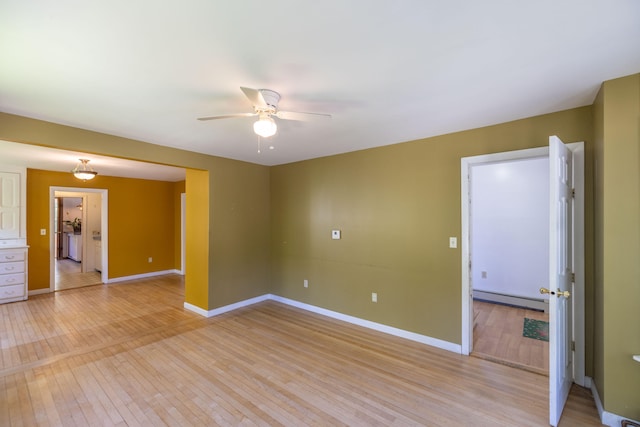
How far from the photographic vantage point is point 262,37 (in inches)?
57.2

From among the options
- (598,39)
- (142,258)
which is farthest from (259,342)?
(142,258)

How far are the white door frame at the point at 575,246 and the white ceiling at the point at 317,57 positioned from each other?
38 centimetres

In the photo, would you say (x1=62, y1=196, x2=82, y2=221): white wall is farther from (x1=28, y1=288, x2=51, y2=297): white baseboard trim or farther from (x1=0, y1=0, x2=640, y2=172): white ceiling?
(x1=0, y1=0, x2=640, y2=172): white ceiling

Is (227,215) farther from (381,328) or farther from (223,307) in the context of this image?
(381,328)

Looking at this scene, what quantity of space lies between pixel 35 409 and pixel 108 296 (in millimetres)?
3464

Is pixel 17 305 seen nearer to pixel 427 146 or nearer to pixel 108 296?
pixel 108 296

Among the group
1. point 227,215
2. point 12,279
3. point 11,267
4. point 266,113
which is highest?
point 266,113

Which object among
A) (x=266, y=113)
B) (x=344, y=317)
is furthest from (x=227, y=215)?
(x=266, y=113)

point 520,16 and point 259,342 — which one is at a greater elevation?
point 520,16

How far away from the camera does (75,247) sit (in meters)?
8.80

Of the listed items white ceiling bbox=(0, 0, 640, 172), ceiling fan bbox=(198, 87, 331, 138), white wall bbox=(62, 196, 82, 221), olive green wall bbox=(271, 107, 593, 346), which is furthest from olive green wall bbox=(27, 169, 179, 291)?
ceiling fan bbox=(198, 87, 331, 138)

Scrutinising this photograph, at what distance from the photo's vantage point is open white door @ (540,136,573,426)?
1.94m

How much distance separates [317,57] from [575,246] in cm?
270

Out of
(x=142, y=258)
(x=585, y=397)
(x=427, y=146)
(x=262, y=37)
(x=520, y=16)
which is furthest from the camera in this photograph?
(x=142, y=258)
